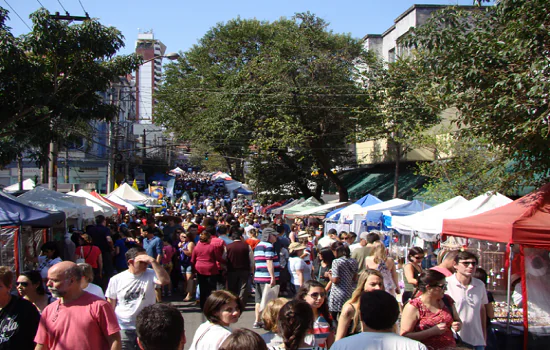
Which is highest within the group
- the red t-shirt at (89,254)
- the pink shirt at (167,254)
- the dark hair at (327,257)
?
the dark hair at (327,257)

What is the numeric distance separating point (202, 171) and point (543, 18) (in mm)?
102718

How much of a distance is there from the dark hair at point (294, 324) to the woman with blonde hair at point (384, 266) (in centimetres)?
389

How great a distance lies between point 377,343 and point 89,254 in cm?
757

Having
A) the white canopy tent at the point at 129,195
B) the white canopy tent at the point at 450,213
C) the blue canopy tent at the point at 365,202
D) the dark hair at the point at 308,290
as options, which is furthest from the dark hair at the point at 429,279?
the white canopy tent at the point at 129,195

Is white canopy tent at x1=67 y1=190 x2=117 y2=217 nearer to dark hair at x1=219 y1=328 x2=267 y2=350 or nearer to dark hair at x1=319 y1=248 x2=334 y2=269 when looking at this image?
dark hair at x1=319 y1=248 x2=334 y2=269

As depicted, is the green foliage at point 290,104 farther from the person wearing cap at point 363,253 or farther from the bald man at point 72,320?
the bald man at point 72,320

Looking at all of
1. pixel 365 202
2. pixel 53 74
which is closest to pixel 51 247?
pixel 53 74

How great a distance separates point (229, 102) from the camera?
95.5 ft

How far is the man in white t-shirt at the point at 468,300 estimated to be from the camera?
19.0 feet

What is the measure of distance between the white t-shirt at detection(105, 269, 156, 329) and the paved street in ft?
7.83

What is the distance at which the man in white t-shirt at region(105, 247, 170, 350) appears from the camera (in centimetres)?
569

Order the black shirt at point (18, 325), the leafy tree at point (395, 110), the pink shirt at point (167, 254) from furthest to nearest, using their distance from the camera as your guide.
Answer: the leafy tree at point (395, 110), the pink shirt at point (167, 254), the black shirt at point (18, 325)

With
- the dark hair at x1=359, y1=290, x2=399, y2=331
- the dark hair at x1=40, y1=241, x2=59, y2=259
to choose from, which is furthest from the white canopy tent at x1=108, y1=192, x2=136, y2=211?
the dark hair at x1=359, y1=290, x2=399, y2=331

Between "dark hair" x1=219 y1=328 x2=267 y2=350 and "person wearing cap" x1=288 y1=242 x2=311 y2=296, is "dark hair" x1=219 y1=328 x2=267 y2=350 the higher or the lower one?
the higher one
